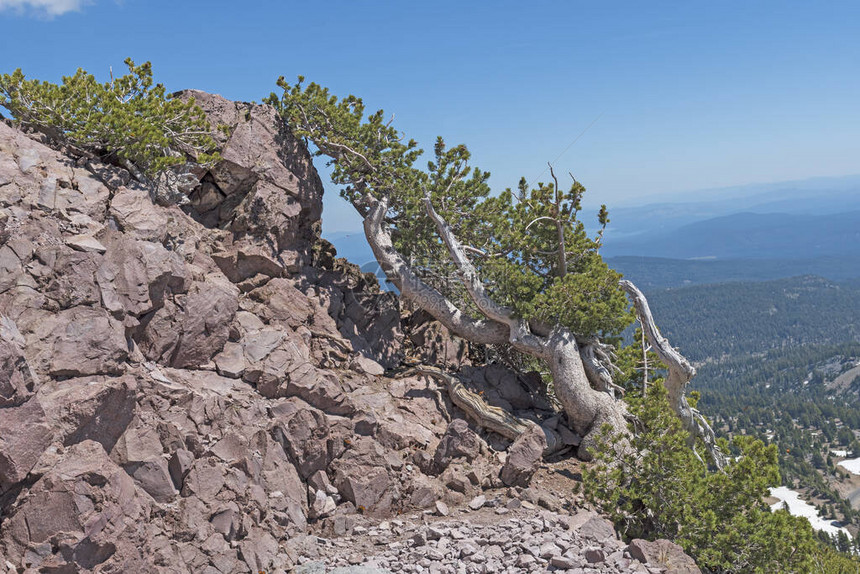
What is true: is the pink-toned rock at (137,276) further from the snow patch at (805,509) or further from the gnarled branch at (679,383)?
the snow patch at (805,509)

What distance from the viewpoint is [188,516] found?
412 inches

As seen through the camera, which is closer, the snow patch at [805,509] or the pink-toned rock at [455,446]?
the pink-toned rock at [455,446]

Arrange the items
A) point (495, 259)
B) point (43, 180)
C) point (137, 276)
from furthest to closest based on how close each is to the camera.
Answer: point (495, 259)
point (43, 180)
point (137, 276)

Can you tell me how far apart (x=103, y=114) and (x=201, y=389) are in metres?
7.31

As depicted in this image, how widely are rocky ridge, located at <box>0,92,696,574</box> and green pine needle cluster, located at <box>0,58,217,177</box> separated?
1.97 ft

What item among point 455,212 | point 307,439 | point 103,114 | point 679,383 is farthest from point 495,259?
point 103,114

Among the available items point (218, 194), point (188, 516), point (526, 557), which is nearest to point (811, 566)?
point (526, 557)

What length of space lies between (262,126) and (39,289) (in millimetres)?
9389

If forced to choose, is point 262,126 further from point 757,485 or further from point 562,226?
point 757,485

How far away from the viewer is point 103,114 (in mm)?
13820

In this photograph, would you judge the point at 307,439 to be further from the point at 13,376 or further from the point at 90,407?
the point at 13,376

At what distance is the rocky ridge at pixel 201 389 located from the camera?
368 inches

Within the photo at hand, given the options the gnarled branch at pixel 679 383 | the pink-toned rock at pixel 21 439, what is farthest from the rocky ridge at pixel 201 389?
the gnarled branch at pixel 679 383

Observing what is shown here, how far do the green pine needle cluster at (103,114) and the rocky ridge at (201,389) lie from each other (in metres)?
0.60
